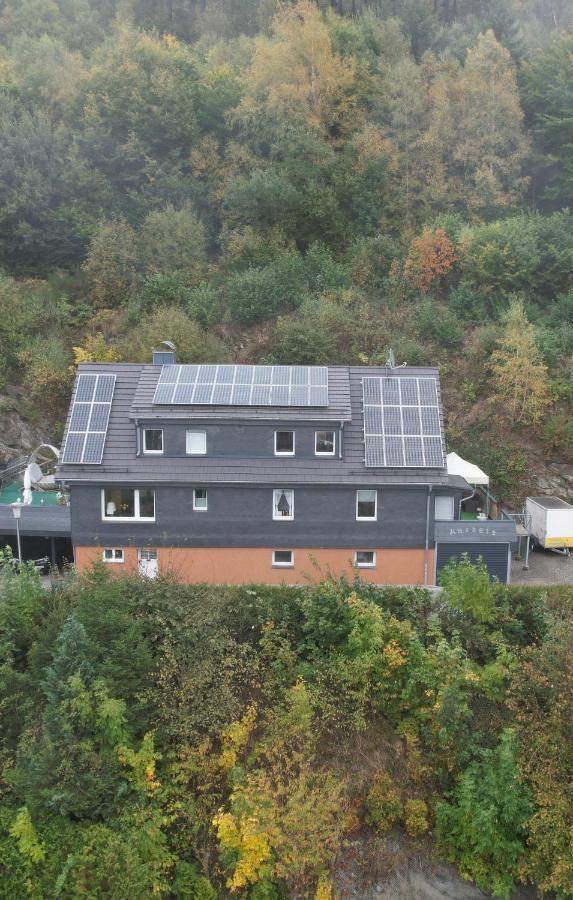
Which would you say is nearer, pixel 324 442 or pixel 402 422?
pixel 324 442

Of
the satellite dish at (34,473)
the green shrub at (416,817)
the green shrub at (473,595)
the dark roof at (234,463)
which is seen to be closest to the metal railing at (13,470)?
the satellite dish at (34,473)

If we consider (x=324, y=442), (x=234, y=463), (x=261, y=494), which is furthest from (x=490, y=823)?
(x=234, y=463)

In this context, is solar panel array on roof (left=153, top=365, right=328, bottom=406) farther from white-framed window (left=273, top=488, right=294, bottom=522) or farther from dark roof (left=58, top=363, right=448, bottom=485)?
white-framed window (left=273, top=488, right=294, bottom=522)

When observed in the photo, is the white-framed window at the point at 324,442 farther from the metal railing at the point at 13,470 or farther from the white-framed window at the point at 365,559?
the metal railing at the point at 13,470

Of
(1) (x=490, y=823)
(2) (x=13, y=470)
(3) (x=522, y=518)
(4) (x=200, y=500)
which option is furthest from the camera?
(2) (x=13, y=470)

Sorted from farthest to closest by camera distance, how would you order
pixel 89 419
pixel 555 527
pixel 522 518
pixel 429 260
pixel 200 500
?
1. pixel 429 260
2. pixel 522 518
3. pixel 555 527
4. pixel 89 419
5. pixel 200 500

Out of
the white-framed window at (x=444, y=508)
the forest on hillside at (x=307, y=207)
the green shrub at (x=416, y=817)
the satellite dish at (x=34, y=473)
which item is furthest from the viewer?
the forest on hillside at (x=307, y=207)

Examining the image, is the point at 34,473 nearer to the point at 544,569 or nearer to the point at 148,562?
the point at 148,562
